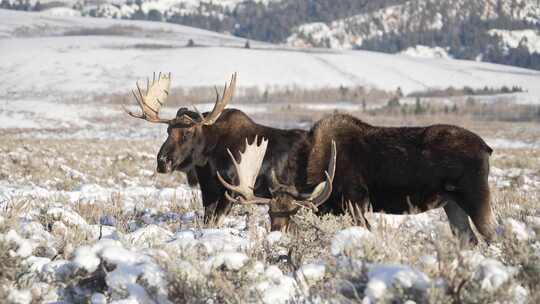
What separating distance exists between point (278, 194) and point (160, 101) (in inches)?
135

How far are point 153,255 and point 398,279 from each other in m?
1.74

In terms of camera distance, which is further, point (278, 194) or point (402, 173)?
point (402, 173)

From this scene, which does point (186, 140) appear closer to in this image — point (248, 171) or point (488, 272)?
point (248, 171)

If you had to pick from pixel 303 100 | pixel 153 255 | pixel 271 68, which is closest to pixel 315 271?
pixel 153 255

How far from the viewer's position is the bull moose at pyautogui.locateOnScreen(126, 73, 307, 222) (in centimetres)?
843

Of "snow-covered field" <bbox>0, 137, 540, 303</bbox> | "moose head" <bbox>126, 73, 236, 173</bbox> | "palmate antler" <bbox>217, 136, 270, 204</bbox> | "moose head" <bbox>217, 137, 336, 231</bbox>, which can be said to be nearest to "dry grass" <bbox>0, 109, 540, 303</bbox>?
"snow-covered field" <bbox>0, 137, 540, 303</bbox>

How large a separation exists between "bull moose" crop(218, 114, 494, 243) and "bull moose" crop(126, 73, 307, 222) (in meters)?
0.60

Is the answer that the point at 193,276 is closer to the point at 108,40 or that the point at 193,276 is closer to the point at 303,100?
the point at 303,100

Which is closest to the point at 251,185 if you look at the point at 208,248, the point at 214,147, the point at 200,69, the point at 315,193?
the point at 315,193

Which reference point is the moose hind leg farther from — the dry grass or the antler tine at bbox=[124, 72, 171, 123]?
the antler tine at bbox=[124, 72, 171, 123]

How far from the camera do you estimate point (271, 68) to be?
106188 mm

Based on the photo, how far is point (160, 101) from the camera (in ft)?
32.3

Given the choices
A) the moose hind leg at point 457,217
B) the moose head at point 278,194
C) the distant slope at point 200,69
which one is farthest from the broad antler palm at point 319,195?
the distant slope at point 200,69

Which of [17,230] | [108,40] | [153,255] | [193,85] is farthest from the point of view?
[108,40]
